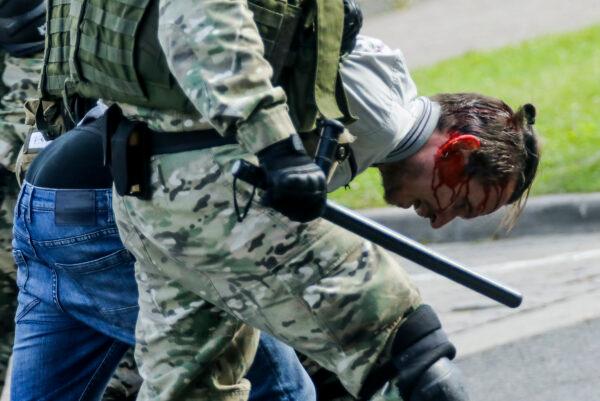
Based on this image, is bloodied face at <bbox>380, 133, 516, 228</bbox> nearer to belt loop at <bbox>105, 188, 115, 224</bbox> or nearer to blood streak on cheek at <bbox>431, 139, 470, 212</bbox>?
blood streak on cheek at <bbox>431, 139, 470, 212</bbox>

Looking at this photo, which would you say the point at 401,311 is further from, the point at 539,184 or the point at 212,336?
the point at 539,184

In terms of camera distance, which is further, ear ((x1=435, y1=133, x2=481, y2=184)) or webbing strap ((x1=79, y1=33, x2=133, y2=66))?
ear ((x1=435, y1=133, x2=481, y2=184))

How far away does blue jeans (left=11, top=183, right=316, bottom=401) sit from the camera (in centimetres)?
341

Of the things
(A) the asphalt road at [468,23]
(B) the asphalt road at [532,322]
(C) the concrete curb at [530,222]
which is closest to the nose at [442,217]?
(B) the asphalt road at [532,322]

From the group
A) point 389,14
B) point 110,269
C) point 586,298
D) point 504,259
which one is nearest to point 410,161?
point 110,269

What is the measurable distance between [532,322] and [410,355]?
2897mm

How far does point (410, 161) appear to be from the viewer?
3516 mm

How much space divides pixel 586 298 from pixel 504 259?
1168 mm

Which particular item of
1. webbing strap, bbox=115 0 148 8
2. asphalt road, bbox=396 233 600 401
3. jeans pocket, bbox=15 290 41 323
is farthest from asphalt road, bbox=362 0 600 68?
webbing strap, bbox=115 0 148 8

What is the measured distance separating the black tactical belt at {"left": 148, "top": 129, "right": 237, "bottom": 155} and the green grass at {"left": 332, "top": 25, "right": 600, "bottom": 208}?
4.18 meters

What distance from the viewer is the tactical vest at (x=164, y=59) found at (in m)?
3.02

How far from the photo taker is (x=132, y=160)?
3068 mm

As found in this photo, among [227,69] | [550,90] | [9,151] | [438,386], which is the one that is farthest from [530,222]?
[227,69]

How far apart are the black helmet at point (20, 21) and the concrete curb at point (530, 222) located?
4017mm
